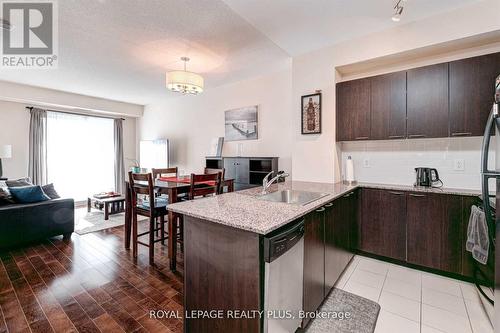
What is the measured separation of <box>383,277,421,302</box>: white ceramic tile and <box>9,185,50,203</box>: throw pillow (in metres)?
4.50

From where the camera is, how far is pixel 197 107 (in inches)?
217

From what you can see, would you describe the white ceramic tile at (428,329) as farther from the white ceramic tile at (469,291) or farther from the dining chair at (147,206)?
the dining chair at (147,206)

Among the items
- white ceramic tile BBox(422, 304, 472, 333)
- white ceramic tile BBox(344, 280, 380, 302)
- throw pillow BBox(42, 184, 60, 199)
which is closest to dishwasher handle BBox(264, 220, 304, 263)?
white ceramic tile BBox(344, 280, 380, 302)

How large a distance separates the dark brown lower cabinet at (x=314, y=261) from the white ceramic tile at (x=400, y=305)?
582 mm

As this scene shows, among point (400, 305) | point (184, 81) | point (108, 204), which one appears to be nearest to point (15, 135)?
point (108, 204)

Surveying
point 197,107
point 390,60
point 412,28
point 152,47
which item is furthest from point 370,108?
point 197,107

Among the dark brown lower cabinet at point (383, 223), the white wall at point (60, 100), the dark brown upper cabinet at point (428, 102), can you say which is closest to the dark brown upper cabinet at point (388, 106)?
the dark brown upper cabinet at point (428, 102)

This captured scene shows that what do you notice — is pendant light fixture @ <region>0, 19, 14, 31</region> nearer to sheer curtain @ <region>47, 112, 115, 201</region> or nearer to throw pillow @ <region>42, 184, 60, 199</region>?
throw pillow @ <region>42, 184, 60, 199</region>

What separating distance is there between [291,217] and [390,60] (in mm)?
2557

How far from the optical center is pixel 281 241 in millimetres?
1251

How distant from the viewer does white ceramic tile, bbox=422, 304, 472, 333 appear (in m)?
1.67

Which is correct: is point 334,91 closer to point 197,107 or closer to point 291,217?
point 291,217

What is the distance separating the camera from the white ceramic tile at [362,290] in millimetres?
2062

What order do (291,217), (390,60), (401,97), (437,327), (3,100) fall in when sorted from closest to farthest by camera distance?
(291,217)
(437,327)
(401,97)
(390,60)
(3,100)
